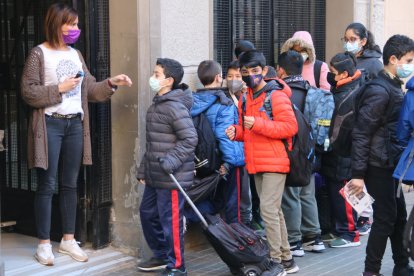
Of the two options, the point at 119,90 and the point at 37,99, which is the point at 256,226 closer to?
the point at 119,90

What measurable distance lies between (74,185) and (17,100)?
1.10 metres

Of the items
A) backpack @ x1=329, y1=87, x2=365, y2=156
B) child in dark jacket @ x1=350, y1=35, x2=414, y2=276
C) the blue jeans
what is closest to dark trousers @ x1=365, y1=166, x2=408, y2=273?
child in dark jacket @ x1=350, y1=35, x2=414, y2=276

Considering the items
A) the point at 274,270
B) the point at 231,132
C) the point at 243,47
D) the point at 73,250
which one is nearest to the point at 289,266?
the point at 274,270

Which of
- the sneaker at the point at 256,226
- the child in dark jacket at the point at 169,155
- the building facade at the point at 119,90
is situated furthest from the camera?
the sneaker at the point at 256,226

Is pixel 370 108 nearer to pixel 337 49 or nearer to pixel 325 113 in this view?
pixel 325 113

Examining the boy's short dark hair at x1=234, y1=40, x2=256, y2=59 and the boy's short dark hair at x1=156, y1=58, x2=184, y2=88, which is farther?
the boy's short dark hair at x1=234, y1=40, x2=256, y2=59

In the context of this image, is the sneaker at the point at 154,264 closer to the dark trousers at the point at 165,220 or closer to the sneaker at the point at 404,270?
the dark trousers at the point at 165,220

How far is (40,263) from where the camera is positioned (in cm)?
600

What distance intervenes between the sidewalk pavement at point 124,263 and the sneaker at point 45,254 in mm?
44

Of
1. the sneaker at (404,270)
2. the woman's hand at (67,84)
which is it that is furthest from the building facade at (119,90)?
the sneaker at (404,270)

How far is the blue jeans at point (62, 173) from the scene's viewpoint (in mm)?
5867

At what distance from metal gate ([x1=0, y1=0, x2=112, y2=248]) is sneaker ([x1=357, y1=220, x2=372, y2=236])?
2.52 metres

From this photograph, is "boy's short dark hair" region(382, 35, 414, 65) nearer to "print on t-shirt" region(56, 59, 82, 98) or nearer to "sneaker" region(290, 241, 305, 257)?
"sneaker" region(290, 241, 305, 257)

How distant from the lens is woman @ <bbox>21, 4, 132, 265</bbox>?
5777mm
